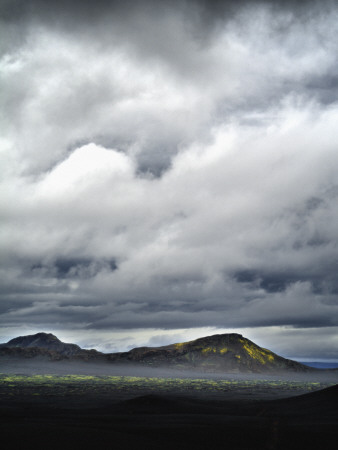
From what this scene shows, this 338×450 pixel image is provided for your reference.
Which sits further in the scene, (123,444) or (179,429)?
(179,429)

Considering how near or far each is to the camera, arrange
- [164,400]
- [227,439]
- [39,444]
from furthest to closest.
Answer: [164,400], [227,439], [39,444]

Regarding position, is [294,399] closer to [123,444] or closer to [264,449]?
[264,449]

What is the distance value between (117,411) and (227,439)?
31.1 m

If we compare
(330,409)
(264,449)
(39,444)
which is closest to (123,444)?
(39,444)

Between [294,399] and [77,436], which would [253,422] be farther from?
[294,399]

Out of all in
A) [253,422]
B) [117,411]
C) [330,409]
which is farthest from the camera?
[117,411]

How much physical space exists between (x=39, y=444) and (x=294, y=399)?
5647 centimetres

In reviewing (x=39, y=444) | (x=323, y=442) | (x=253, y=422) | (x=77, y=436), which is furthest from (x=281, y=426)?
(x=39, y=444)

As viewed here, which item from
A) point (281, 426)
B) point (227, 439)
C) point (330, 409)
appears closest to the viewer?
point (227, 439)

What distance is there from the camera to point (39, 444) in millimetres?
28469

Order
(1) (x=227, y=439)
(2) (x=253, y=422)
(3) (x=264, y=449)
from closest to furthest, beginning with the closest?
(3) (x=264, y=449)
(1) (x=227, y=439)
(2) (x=253, y=422)

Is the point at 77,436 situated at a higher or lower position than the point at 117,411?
higher

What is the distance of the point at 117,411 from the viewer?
199 ft

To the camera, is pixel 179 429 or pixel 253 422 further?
pixel 253 422
